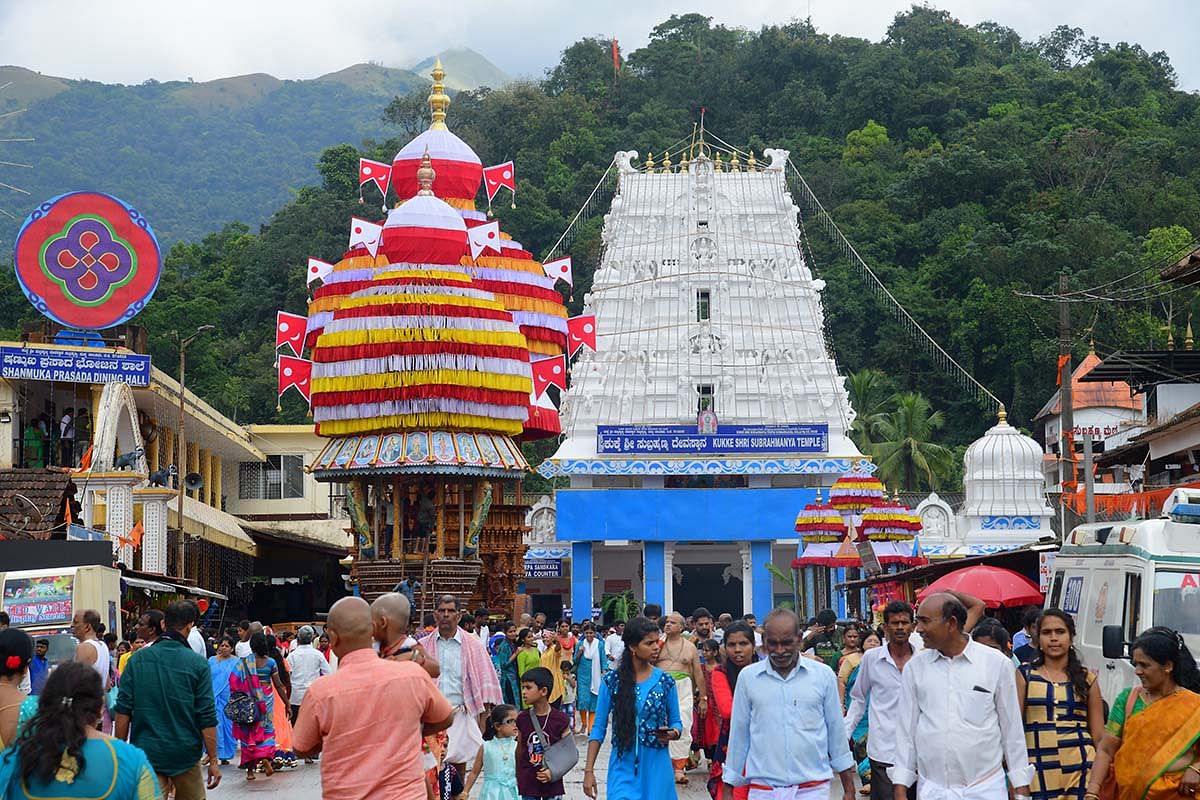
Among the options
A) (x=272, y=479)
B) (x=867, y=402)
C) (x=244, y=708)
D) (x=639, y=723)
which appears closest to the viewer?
(x=639, y=723)

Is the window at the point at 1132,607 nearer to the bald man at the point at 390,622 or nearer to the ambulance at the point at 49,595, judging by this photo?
the bald man at the point at 390,622

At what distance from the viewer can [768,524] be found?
51.8m

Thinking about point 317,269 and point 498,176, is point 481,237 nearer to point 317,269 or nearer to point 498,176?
point 317,269

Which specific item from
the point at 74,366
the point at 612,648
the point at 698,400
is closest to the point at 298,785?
the point at 612,648

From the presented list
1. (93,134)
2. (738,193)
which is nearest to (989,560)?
(738,193)

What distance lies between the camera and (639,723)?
32.7ft

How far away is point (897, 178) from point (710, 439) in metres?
34.7

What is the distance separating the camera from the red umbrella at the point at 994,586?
786 inches

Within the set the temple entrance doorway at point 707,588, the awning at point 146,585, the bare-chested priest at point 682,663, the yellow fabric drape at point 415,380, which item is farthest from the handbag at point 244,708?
the temple entrance doorway at point 707,588

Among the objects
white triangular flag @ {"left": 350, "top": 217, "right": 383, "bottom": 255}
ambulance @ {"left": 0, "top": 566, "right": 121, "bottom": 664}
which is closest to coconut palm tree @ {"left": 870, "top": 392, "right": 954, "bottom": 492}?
white triangular flag @ {"left": 350, "top": 217, "right": 383, "bottom": 255}

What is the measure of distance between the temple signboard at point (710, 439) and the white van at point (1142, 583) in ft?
125

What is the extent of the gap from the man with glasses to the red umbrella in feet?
26.2

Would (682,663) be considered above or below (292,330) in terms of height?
below

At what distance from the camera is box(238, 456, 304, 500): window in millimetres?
54562
